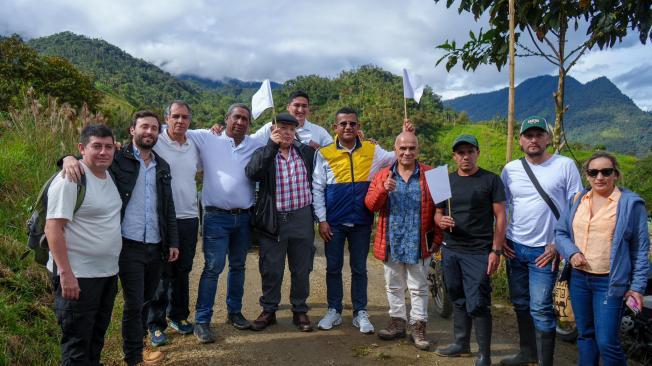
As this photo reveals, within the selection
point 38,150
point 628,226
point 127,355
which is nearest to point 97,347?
point 127,355

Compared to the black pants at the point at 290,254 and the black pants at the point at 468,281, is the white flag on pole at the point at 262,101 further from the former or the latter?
the black pants at the point at 468,281

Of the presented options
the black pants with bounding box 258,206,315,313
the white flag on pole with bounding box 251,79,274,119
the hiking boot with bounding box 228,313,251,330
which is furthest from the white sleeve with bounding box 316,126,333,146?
the hiking boot with bounding box 228,313,251,330

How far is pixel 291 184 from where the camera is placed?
403cm

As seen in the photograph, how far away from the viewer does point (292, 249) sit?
4.16 m

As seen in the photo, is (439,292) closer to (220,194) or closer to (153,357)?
(220,194)

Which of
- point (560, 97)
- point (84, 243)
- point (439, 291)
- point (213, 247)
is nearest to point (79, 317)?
point (84, 243)

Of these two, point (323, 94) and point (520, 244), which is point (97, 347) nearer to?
point (520, 244)

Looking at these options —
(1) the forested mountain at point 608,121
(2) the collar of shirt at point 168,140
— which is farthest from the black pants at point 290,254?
(1) the forested mountain at point 608,121

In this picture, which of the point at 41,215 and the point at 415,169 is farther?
the point at 415,169

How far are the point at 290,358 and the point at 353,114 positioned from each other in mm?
2116

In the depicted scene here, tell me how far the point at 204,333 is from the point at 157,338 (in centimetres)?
38

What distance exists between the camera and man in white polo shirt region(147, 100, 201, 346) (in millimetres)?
3688

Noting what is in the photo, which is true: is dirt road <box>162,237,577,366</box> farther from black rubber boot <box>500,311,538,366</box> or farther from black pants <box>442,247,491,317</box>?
black pants <box>442,247,491,317</box>

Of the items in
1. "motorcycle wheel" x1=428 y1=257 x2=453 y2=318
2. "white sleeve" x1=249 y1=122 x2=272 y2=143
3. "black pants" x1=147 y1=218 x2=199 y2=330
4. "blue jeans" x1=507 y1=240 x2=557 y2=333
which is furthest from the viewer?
"motorcycle wheel" x1=428 y1=257 x2=453 y2=318
